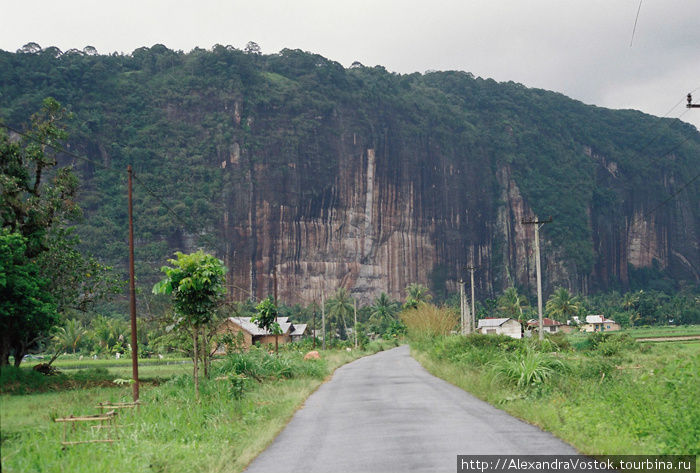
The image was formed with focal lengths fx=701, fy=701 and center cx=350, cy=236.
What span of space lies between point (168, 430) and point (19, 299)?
17059mm

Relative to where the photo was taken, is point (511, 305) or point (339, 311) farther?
point (511, 305)

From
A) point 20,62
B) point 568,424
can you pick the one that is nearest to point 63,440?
point 568,424

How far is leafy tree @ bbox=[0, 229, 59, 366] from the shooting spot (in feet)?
85.4

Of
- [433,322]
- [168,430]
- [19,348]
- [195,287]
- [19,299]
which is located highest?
[195,287]

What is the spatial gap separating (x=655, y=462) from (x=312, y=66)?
198m

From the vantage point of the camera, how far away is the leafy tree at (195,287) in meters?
18.3

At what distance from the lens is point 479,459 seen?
9680 millimetres

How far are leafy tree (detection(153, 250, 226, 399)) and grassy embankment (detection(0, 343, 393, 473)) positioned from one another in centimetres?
177

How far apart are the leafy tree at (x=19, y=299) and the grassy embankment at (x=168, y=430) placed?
6.74 m

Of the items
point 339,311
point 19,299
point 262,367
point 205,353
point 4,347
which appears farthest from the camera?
point 339,311

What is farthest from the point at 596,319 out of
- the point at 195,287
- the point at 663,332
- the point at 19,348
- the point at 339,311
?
the point at 195,287

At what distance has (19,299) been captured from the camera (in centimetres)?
2670

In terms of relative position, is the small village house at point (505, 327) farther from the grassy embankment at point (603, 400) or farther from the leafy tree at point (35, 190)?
the grassy embankment at point (603, 400)

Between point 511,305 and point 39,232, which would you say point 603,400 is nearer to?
point 39,232
